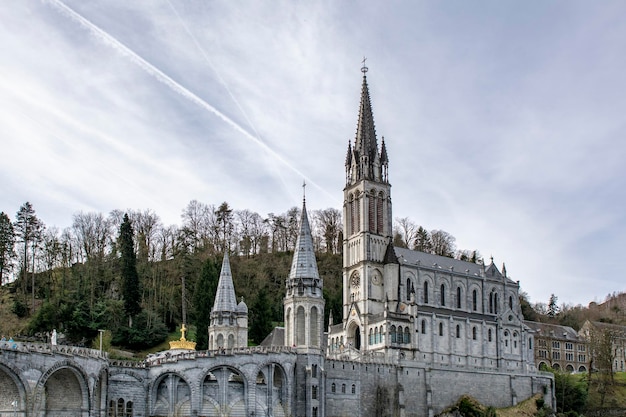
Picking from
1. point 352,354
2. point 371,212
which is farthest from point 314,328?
point 371,212

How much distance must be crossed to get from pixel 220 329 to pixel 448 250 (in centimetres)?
6522

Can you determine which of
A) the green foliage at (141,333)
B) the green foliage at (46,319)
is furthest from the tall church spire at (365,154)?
the green foliage at (46,319)

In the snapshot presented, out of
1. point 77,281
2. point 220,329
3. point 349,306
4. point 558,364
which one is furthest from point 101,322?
point 558,364

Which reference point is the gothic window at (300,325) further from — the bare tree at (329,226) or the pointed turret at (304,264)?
the bare tree at (329,226)

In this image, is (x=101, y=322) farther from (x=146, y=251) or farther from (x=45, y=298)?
(x=146, y=251)

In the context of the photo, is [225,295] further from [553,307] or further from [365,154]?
[553,307]

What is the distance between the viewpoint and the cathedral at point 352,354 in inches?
2028

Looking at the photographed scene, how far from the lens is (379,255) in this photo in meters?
85.3

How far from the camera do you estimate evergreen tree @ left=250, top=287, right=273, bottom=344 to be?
8438 cm

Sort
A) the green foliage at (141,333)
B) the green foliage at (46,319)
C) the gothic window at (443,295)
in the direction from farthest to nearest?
the gothic window at (443,295) < the green foliage at (141,333) < the green foliage at (46,319)

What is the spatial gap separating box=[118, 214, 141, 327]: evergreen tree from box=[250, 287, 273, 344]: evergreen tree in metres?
12.3

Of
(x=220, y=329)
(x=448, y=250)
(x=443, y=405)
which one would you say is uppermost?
(x=448, y=250)

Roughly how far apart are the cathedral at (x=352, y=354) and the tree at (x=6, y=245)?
93.7 feet

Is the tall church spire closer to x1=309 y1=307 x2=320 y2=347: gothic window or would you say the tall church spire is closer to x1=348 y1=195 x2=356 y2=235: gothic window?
x1=348 y1=195 x2=356 y2=235: gothic window
